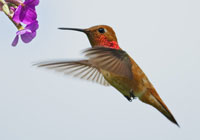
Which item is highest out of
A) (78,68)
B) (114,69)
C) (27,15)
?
(27,15)

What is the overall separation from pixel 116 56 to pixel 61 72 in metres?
0.53

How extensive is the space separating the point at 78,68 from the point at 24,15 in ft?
3.49

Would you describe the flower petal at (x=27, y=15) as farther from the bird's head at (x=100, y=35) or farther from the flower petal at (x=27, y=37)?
the bird's head at (x=100, y=35)

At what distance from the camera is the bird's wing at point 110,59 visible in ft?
7.55

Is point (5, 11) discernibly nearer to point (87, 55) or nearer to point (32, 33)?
point (32, 33)

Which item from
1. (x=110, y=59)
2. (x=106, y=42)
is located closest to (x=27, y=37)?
(x=110, y=59)

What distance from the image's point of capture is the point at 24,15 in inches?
82.7

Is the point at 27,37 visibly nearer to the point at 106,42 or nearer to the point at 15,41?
the point at 15,41

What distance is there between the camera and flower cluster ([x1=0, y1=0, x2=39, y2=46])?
207 centimetres

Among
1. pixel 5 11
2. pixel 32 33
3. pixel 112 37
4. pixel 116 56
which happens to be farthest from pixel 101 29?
pixel 5 11

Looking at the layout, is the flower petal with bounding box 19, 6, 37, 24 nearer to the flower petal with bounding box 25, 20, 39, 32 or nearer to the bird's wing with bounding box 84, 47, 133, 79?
the flower petal with bounding box 25, 20, 39, 32

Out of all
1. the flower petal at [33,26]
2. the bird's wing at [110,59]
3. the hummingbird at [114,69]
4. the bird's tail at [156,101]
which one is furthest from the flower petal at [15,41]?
the bird's tail at [156,101]

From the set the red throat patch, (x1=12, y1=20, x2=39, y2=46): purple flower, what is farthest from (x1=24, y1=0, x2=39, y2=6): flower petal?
the red throat patch

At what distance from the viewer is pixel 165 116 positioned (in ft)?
9.26
